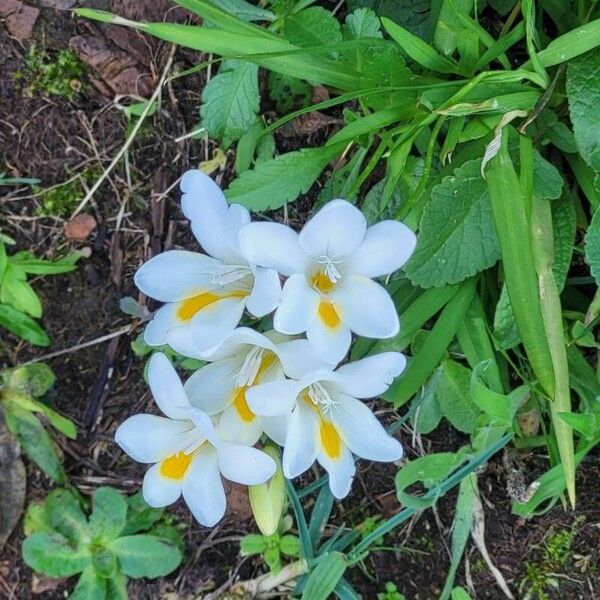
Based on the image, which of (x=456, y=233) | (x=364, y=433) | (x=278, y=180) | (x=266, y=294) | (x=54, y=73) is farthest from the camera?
(x=54, y=73)

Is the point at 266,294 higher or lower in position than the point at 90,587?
higher

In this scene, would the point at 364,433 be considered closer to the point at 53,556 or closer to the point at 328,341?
the point at 328,341

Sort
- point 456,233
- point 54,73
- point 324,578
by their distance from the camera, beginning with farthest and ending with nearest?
point 54,73
point 324,578
point 456,233

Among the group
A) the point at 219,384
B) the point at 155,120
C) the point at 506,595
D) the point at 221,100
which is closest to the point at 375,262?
the point at 219,384

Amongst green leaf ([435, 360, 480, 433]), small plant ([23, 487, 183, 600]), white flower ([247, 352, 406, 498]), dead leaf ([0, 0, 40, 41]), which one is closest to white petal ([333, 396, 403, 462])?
white flower ([247, 352, 406, 498])

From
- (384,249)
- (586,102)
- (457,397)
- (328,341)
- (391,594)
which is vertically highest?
(586,102)

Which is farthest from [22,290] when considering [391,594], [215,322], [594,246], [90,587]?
[594,246]
